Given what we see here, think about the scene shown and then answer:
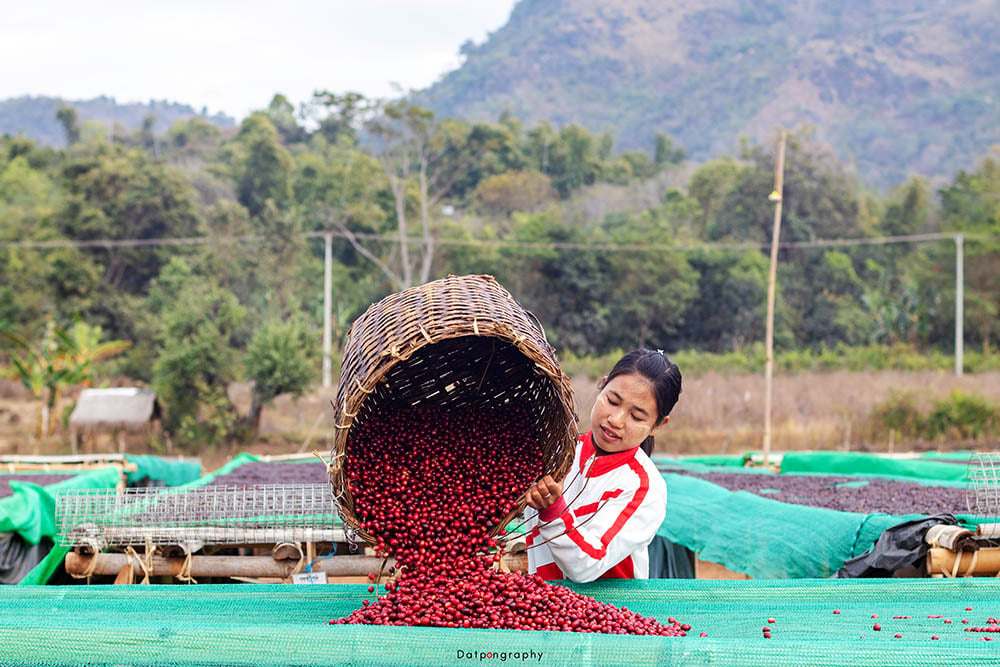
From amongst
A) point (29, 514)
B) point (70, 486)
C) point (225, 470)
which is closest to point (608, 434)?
point (29, 514)

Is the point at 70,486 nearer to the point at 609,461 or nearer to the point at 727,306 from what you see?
the point at 609,461

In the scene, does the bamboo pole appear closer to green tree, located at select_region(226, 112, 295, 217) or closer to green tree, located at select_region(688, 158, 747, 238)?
green tree, located at select_region(688, 158, 747, 238)

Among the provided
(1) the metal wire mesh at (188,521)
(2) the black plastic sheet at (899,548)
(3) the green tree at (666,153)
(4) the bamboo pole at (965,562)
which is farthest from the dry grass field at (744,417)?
(3) the green tree at (666,153)

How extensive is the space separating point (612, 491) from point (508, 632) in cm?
63

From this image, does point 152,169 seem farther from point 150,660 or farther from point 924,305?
point 150,660

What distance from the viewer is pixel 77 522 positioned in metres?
3.70

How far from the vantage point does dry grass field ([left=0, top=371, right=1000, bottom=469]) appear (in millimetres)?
15328

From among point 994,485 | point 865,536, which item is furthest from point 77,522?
point 994,485

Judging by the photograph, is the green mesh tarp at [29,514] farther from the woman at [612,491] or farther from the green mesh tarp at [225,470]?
the woman at [612,491]

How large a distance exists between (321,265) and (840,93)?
231ft

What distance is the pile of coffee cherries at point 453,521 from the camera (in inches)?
78.5

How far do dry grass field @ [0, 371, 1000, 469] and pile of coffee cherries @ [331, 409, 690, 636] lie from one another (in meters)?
12.1

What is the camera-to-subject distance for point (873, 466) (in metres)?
7.87

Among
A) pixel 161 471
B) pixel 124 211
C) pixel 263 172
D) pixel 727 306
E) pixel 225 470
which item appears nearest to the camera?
pixel 225 470
